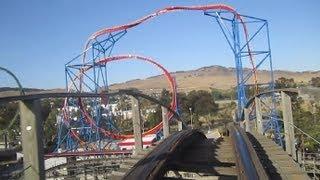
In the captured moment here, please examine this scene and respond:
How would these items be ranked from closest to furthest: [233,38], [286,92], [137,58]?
[286,92] → [233,38] → [137,58]

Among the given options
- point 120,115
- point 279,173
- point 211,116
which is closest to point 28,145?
point 279,173

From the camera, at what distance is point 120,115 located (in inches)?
2746

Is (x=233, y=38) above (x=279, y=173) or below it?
above

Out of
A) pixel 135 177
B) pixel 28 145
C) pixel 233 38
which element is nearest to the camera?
pixel 28 145

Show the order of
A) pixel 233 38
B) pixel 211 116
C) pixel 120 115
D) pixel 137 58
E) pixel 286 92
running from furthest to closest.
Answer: pixel 211 116 → pixel 120 115 → pixel 137 58 → pixel 233 38 → pixel 286 92

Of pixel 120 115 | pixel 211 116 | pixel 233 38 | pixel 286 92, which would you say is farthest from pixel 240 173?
pixel 211 116

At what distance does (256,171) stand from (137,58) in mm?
35119

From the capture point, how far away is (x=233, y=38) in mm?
31328

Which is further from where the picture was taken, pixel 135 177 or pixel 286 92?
pixel 286 92

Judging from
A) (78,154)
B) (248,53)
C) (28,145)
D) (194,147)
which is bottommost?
(78,154)

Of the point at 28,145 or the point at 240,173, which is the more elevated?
the point at 28,145

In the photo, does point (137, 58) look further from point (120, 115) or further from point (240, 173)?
point (240, 173)

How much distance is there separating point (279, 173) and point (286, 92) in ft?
5.55

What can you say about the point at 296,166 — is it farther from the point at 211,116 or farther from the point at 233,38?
the point at 211,116
